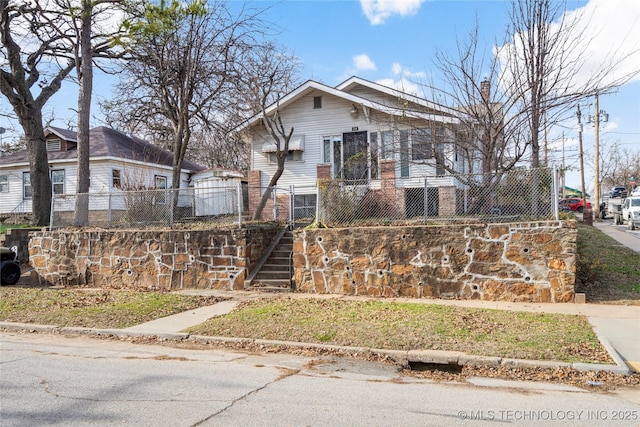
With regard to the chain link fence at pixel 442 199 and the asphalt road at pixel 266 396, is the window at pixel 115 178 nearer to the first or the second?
the chain link fence at pixel 442 199

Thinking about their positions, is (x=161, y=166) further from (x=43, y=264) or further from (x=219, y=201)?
(x=219, y=201)

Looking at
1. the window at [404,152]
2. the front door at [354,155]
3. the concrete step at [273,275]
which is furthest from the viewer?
the front door at [354,155]

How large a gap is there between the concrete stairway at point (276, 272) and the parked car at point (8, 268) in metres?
7.32

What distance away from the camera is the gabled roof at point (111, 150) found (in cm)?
2655

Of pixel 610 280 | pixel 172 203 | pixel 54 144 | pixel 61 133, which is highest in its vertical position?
pixel 61 133

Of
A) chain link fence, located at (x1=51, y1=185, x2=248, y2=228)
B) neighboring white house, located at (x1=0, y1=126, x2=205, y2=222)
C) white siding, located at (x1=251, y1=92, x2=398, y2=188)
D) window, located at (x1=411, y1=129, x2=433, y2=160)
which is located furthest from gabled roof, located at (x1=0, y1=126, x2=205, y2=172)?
window, located at (x1=411, y1=129, x2=433, y2=160)

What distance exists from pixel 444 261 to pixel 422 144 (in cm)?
554

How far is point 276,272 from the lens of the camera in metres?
12.9

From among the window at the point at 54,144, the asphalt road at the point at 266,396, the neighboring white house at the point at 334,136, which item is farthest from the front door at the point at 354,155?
the window at the point at 54,144

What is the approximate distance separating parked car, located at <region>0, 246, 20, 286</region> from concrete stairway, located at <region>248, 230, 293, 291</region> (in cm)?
732

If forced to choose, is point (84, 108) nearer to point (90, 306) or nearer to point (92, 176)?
point (90, 306)

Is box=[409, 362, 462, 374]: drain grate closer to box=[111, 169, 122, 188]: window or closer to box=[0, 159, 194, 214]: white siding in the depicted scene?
box=[0, 159, 194, 214]: white siding

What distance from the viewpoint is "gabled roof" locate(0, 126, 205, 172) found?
26552 millimetres

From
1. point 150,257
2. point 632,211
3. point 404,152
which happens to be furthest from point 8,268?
point 632,211
